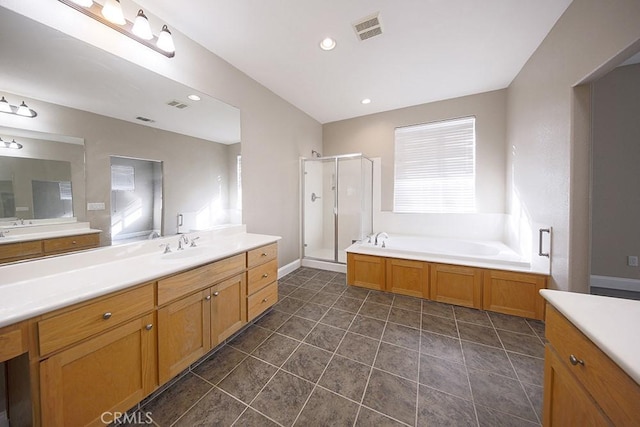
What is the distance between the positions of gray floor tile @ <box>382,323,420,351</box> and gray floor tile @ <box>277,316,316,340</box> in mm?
681

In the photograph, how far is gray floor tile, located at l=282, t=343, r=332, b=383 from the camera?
148 centimetres

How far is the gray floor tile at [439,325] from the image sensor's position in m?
1.91

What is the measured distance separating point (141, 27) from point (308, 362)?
2653mm

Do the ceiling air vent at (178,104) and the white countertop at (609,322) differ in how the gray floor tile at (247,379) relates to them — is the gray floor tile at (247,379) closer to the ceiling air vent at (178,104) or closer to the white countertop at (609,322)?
the white countertop at (609,322)

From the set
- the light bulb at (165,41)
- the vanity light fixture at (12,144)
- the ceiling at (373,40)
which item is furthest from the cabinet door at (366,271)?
the vanity light fixture at (12,144)

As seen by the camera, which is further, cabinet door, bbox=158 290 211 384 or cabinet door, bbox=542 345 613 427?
cabinet door, bbox=158 290 211 384

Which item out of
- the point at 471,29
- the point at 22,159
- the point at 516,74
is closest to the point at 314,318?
the point at 22,159

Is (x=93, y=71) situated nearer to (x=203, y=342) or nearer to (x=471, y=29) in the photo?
(x=203, y=342)

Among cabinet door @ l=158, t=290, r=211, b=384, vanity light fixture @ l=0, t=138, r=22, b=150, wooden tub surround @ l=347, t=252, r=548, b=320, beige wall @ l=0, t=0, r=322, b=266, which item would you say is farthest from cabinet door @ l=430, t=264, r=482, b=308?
vanity light fixture @ l=0, t=138, r=22, b=150

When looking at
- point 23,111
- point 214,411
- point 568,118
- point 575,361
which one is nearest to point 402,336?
point 575,361

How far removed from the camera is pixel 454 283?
2.37m

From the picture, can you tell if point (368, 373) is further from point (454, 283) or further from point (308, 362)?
point (454, 283)

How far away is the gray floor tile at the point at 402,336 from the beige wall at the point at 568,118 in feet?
4.09
